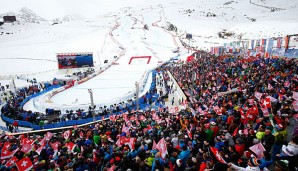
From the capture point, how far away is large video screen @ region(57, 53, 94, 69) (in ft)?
131

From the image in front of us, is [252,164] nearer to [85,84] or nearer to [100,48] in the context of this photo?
[85,84]

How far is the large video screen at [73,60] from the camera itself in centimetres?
3994

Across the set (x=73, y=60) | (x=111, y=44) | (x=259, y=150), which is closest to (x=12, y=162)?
A: (x=259, y=150)

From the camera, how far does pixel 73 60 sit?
4028 cm

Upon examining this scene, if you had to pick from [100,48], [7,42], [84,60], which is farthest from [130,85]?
[7,42]

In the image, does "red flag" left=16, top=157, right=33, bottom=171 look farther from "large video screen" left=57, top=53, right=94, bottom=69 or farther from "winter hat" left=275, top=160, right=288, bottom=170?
"large video screen" left=57, top=53, right=94, bottom=69

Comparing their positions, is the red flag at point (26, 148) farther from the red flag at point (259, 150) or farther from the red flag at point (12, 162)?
the red flag at point (259, 150)

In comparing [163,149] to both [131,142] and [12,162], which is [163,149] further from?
[12,162]

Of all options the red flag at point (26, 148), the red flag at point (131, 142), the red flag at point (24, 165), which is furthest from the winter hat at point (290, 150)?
the red flag at point (26, 148)

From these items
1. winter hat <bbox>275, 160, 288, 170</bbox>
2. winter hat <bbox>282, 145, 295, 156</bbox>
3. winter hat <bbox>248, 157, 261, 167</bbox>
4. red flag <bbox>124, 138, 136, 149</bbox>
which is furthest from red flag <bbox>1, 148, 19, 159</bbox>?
winter hat <bbox>282, 145, 295, 156</bbox>

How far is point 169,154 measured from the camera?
7.59m

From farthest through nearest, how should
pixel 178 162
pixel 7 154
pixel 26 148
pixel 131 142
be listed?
pixel 26 148, pixel 7 154, pixel 131 142, pixel 178 162

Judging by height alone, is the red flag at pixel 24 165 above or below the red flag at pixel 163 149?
below

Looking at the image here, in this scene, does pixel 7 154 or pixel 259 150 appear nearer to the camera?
pixel 259 150
